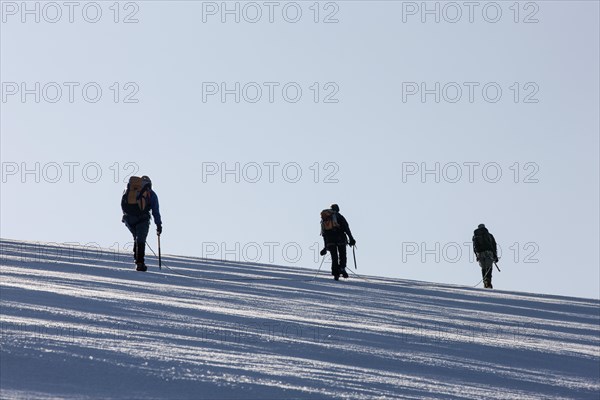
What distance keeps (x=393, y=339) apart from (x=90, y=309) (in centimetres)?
296

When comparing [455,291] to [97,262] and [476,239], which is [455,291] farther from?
[97,262]

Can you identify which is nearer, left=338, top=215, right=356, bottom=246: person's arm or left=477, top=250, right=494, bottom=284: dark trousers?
left=338, top=215, right=356, bottom=246: person's arm

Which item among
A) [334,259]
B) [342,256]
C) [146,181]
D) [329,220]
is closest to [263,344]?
[146,181]

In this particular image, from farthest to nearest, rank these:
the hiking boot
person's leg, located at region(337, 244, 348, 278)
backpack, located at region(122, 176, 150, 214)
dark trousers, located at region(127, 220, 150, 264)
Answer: person's leg, located at region(337, 244, 348, 278)
the hiking boot
dark trousers, located at region(127, 220, 150, 264)
backpack, located at region(122, 176, 150, 214)

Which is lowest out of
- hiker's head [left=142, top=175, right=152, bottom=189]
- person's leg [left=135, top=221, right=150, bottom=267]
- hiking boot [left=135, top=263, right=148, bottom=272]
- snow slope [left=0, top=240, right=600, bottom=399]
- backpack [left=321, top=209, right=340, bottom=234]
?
snow slope [left=0, top=240, right=600, bottom=399]

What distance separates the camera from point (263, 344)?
955cm

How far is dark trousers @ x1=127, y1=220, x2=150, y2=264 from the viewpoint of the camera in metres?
19.9

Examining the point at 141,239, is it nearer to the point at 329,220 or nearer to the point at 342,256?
the point at 329,220

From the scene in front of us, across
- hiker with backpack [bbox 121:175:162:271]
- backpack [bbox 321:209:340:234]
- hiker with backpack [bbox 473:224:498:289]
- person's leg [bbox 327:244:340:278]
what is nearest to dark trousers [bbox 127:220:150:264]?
hiker with backpack [bbox 121:175:162:271]

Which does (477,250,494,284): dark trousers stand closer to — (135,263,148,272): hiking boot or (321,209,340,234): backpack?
(321,209,340,234): backpack

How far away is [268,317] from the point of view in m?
12.3

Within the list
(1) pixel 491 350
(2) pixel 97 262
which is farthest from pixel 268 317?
(2) pixel 97 262

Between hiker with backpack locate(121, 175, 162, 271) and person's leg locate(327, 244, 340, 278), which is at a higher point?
hiker with backpack locate(121, 175, 162, 271)

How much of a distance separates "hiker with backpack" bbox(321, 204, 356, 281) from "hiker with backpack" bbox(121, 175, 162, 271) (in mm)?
4286
